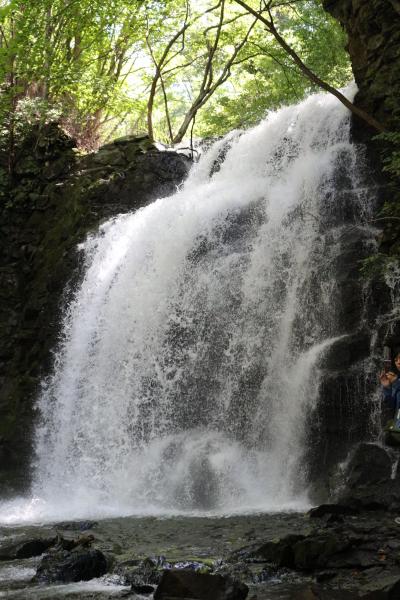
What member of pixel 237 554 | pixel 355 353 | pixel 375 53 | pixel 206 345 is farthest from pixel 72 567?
pixel 375 53

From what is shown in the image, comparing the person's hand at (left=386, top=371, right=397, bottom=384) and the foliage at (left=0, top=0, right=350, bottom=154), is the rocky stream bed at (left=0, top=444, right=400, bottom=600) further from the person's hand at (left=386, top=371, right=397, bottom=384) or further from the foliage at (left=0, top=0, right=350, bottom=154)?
the foliage at (left=0, top=0, right=350, bottom=154)

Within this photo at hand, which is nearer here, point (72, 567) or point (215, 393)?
point (72, 567)

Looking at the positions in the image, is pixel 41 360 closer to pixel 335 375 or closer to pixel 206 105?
pixel 335 375

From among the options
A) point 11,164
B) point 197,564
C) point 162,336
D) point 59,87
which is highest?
point 59,87

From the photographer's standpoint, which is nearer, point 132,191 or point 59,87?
point 132,191

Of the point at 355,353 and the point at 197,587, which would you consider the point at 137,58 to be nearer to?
the point at 355,353

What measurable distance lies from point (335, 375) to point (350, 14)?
8.28 metres

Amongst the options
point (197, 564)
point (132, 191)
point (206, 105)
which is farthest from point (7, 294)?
point (206, 105)

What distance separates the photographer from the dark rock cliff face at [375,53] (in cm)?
1254

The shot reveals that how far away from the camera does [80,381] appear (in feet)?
43.0

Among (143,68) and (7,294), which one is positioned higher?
(143,68)

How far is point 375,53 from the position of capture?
13102mm

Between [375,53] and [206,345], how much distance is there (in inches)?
271

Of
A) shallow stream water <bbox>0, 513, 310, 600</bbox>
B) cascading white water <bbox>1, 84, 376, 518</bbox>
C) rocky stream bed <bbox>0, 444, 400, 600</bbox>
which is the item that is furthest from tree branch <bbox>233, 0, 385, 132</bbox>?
shallow stream water <bbox>0, 513, 310, 600</bbox>
